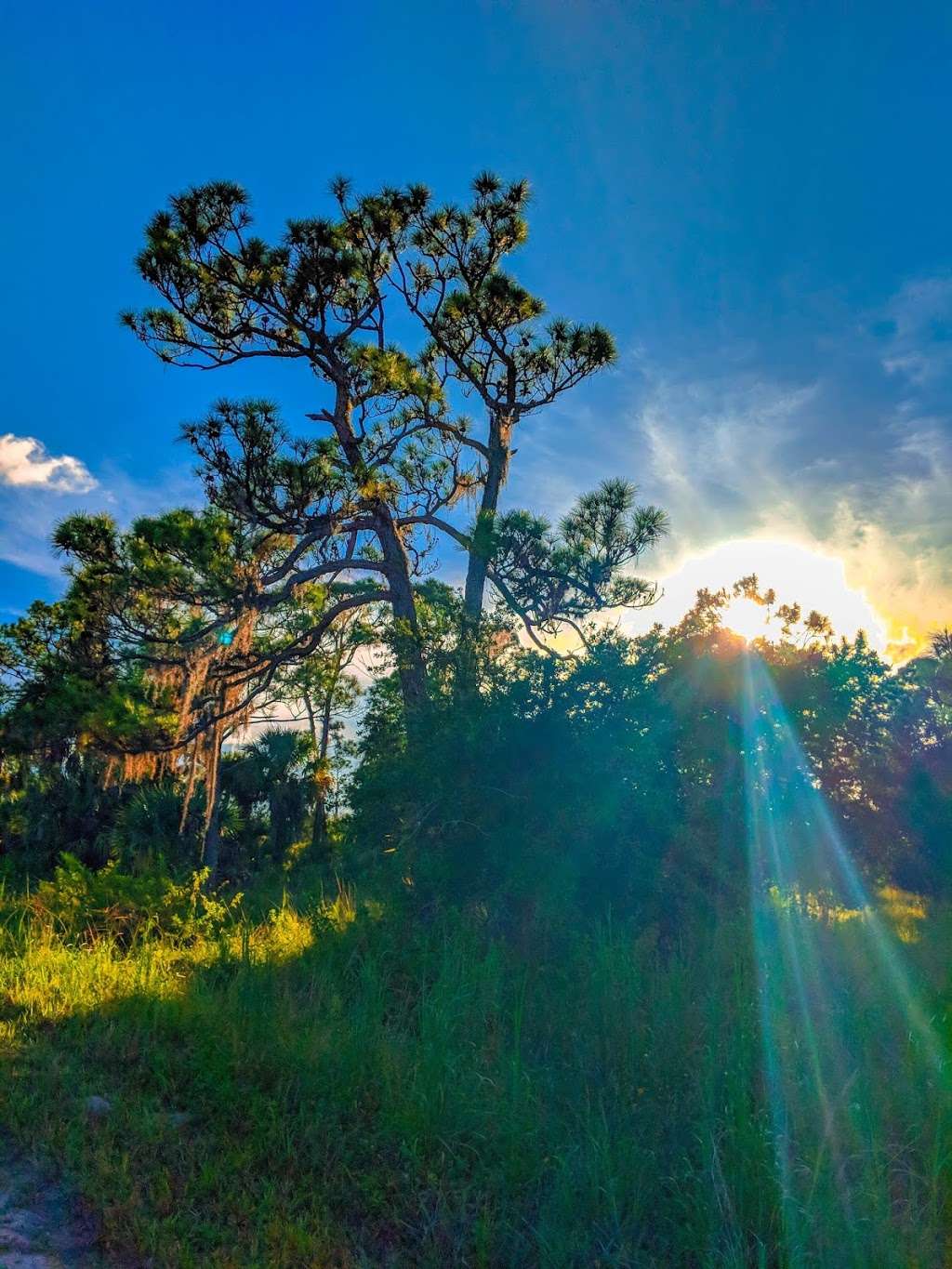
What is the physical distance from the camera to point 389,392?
1481 cm

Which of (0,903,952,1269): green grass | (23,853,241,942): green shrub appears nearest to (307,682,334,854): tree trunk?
(23,853,241,942): green shrub

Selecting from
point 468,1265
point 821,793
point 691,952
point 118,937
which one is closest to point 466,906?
point 691,952

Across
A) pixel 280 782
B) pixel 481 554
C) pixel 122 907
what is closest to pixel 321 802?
pixel 280 782

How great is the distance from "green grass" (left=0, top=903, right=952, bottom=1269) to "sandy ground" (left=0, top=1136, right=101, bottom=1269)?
0.10 meters

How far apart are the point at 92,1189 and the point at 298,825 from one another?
20626 mm

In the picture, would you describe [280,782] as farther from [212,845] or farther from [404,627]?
[404,627]

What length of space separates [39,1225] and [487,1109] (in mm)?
2165

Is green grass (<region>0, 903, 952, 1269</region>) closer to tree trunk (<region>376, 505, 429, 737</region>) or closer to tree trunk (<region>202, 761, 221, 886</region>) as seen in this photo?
tree trunk (<region>376, 505, 429, 737</region>)

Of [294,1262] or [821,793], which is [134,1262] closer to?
[294,1262]

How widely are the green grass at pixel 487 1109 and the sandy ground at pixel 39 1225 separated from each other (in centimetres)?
10

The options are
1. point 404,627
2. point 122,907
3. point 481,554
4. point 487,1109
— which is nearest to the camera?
point 487,1109

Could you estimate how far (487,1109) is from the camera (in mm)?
4254

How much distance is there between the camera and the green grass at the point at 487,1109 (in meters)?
3.41

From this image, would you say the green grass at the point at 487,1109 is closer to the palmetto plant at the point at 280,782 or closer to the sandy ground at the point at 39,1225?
the sandy ground at the point at 39,1225
